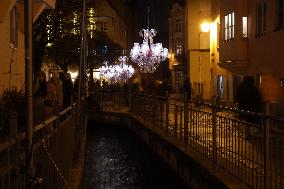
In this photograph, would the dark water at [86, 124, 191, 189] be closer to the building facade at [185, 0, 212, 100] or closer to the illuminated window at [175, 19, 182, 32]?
the building facade at [185, 0, 212, 100]

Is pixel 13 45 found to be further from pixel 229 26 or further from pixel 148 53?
pixel 148 53

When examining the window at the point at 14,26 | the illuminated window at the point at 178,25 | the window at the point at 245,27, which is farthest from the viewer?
the illuminated window at the point at 178,25

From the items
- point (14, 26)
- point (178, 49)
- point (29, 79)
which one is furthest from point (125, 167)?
point (178, 49)

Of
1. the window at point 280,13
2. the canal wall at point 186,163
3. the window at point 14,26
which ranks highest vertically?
the window at point 280,13

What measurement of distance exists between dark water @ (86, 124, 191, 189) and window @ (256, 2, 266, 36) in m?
7.28

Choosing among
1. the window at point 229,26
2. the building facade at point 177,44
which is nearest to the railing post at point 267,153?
the window at point 229,26

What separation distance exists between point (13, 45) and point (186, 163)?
722 centimetres

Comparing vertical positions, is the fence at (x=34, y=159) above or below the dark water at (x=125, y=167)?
above

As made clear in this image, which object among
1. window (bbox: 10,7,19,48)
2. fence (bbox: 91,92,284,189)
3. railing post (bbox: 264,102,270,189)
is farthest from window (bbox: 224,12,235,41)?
railing post (bbox: 264,102,270,189)

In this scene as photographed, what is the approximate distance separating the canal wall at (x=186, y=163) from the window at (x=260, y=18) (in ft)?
22.7

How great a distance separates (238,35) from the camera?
27906 mm

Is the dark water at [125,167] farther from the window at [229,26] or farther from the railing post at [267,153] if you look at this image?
the window at [229,26]

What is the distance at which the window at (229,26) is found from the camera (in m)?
29.0

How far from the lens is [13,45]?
17.0 metres
